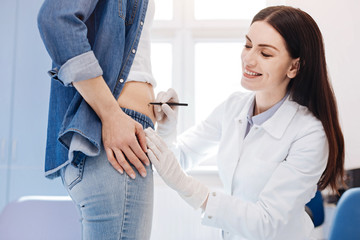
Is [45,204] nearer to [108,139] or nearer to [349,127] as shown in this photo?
[108,139]

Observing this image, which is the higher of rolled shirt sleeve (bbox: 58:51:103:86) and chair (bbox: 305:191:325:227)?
rolled shirt sleeve (bbox: 58:51:103:86)

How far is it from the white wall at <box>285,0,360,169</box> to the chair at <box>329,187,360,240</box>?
89cm

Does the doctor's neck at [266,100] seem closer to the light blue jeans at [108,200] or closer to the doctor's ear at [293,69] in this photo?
the doctor's ear at [293,69]

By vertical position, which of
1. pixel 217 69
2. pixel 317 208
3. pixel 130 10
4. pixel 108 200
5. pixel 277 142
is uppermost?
pixel 217 69

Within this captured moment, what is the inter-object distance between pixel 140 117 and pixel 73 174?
0.21 metres

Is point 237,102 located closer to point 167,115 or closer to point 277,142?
point 277,142

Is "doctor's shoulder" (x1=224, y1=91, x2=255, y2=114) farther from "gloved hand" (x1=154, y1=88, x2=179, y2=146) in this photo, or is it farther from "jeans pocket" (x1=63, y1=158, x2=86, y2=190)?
"jeans pocket" (x1=63, y1=158, x2=86, y2=190)

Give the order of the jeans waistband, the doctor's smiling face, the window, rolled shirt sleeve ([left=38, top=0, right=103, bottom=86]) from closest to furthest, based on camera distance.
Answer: rolled shirt sleeve ([left=38, top=0, right=103, bottom=86]), the jeans waistband, the doctor's smiling face, the window

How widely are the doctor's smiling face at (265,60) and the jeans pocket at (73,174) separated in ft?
2.68

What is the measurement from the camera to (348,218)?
1484 millimetres

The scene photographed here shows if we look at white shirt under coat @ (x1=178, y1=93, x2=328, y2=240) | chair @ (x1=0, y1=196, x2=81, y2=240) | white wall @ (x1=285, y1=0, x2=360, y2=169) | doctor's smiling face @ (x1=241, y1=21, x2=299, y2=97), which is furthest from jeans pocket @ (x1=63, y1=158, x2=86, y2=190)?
white wall @ (x1=285, y1=0, x2=360, y2=169)

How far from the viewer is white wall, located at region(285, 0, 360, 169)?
228cm

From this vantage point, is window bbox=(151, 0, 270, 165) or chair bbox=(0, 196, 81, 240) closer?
chair bbox=(0, 196, 81, 240)

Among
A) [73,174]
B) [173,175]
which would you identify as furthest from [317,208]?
[73,174]
